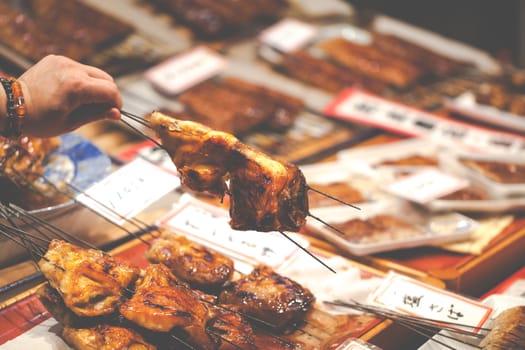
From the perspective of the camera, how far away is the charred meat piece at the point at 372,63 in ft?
21.0

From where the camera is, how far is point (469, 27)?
30.5 ft

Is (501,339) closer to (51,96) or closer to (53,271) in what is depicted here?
(53,271)

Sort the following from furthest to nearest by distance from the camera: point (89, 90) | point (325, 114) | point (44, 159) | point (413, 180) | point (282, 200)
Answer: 1. point (325, 114)
2. point (413, 180)
3. point (44, 159)
4. point (89, 90)
5. point (282, 200)

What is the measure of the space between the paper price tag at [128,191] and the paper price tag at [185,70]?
2.49m

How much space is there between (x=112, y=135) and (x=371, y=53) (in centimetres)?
293

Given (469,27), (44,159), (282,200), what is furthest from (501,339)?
(469,27)

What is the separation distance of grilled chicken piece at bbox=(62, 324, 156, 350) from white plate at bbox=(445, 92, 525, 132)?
429 centimetres

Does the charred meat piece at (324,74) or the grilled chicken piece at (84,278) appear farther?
the charred meat piece at (324,74)

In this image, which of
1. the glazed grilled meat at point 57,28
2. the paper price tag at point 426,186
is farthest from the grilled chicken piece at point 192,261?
the glazed grilled meat at point 57,28

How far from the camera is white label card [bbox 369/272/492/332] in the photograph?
320 centimetres

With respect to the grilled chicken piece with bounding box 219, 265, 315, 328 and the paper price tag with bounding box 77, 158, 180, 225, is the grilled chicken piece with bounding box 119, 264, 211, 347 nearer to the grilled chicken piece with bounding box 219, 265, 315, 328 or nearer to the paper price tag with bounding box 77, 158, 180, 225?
→ the grilled chicken piece with bounding box 219, 265, 315, 328

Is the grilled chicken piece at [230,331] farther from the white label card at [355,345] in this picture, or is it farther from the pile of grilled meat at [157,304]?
the white label card at [355,345]

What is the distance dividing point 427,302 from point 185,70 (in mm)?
3589

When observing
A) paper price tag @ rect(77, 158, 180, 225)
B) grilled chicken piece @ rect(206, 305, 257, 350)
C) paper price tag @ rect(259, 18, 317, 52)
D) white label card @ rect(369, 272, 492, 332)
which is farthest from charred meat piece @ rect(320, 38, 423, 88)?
grilled chicken piece @ rect(206, 305, 257, 350)
